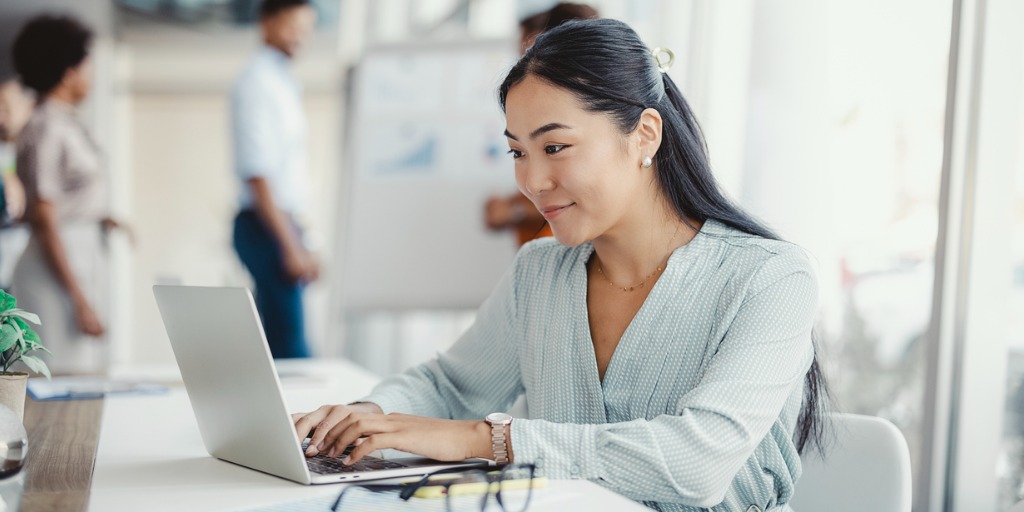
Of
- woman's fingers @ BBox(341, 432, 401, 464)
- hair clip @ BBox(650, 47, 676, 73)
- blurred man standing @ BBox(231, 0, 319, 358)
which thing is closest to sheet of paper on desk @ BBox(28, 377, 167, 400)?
woman's fingers @ BBox(341, 432, 401, 464)

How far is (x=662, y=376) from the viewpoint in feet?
4.38

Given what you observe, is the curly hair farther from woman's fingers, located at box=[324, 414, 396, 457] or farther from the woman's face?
woman's fingers, located at box=[324, 414, 396, 457]

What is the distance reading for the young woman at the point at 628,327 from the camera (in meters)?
1.14

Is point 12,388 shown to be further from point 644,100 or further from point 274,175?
point 274,175

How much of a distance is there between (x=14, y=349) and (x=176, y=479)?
0.94 feet

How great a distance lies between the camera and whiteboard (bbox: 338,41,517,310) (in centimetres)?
331

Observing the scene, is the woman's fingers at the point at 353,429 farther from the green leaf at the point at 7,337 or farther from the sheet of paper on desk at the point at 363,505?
the green leaf at the point at 7,337

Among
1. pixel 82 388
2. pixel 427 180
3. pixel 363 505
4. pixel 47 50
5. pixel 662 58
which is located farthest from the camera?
pixel 47 50

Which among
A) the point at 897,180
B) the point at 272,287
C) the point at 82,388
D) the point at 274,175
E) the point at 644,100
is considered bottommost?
the point at 272,287

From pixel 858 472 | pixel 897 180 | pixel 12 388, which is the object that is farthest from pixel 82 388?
pixel 897 180

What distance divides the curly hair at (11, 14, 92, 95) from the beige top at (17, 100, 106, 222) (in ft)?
0.57

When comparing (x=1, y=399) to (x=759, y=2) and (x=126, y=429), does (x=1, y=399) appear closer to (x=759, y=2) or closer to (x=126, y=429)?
(x=126, y=429)

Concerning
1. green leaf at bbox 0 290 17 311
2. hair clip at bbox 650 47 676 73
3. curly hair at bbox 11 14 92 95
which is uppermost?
curly hair at bbox 11 14 92 95

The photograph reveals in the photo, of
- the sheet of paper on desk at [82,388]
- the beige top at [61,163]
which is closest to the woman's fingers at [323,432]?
the sheet of paper on desk at [82,388]
